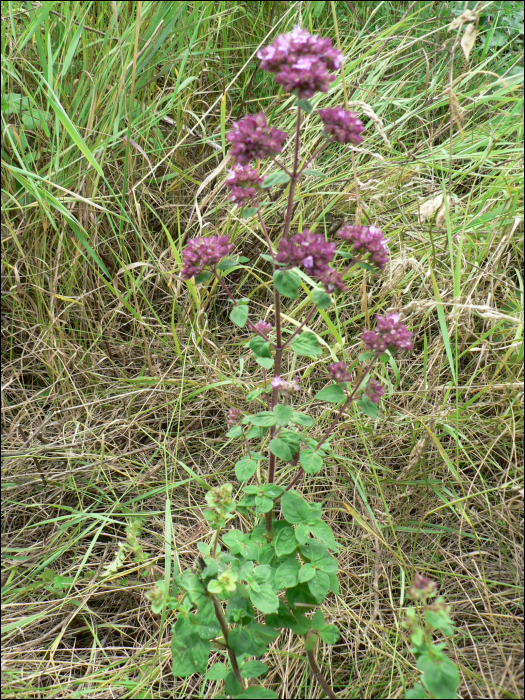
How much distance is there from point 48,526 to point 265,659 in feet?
2.99

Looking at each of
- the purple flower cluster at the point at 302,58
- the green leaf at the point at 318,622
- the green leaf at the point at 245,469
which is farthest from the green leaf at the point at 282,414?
the purple flower cluster at the point at 302,58

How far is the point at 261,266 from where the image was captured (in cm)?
259

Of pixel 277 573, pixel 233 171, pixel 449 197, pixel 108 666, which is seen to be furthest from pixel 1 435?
pixel 449 197

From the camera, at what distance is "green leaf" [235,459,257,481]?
1.58 m

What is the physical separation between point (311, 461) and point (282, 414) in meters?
0.17

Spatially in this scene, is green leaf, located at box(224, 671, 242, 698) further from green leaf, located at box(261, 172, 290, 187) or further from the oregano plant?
green leaf, located at box(261, 172, 290, 187)

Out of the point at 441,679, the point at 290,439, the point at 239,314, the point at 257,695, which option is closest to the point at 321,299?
the point at 239,314

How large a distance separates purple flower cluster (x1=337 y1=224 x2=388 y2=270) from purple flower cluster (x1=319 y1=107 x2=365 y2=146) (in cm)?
23

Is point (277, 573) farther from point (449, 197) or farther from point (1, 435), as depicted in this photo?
point (449, 197)

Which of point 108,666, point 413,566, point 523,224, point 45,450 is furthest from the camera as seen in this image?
point 45,450

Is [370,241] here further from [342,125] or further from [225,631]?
[225,631]

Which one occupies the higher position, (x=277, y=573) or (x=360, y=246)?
(x=360, y=246)

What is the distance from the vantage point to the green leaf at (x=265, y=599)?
142 centimetres

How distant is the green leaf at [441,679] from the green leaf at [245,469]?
63 cm
